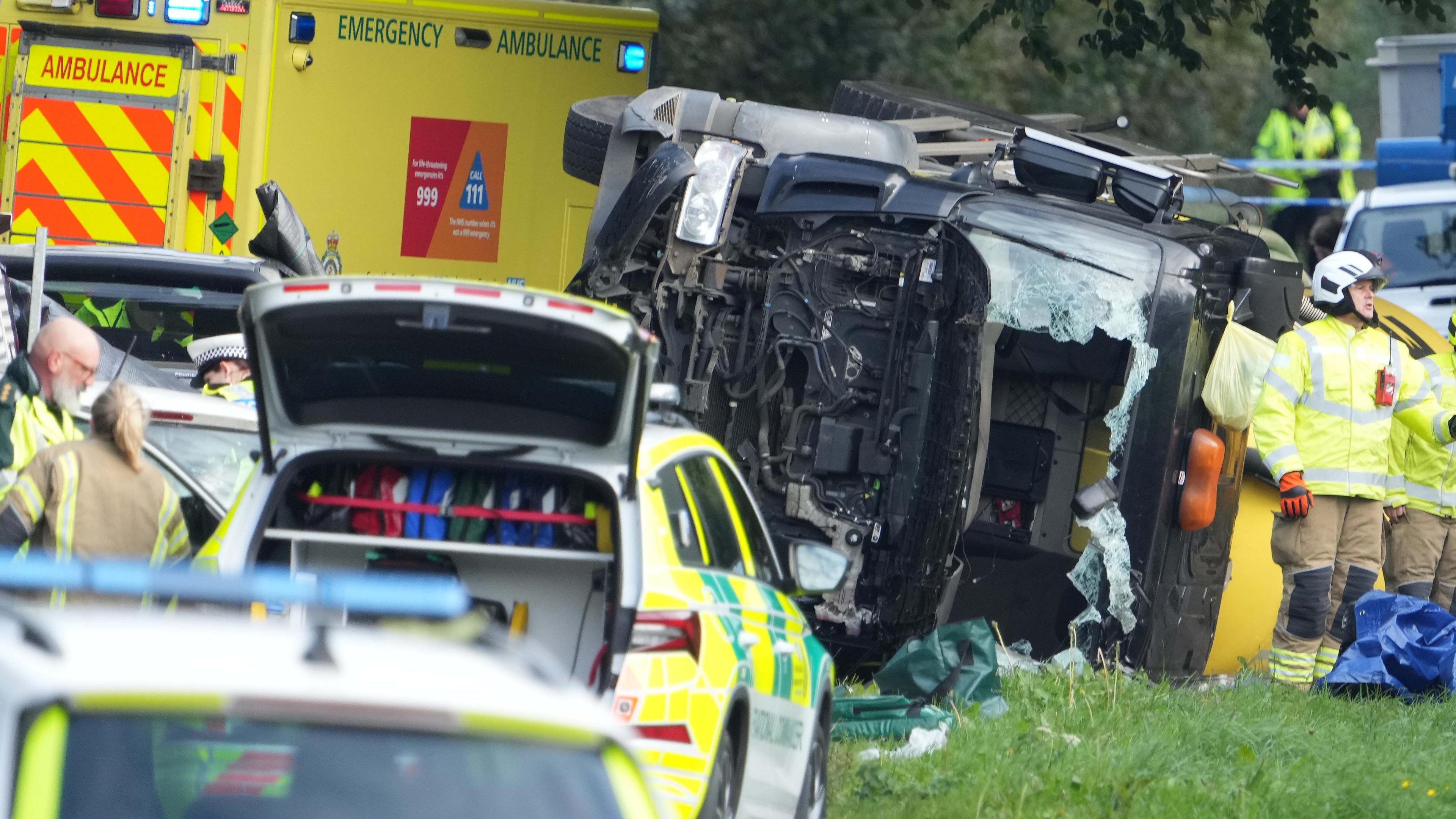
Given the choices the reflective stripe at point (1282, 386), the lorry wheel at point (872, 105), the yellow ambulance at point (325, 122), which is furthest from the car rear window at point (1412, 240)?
the yellow ambulance at point (325, 122)

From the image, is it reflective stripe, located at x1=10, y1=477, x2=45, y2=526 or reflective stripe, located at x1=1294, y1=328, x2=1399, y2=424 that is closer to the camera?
reflective stripe, located at x1=10, y1=477, x2=45, y2=526

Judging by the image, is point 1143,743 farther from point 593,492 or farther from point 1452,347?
point 1452,347

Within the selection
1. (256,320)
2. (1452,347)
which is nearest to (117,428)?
(256,320)

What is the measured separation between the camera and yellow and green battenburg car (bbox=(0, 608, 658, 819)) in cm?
230

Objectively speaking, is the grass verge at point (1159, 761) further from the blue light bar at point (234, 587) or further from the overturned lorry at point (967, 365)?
the blue light bar at point (234, 587)

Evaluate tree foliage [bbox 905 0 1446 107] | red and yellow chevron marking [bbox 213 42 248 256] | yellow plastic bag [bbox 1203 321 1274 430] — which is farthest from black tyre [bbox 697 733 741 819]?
tree foliage [bbox 905 0 1446 107]

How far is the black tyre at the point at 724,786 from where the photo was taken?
14.3 feet

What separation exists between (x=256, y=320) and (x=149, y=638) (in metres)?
Result: 2.18

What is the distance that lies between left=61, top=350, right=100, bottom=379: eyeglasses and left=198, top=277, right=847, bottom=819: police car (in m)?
1.38

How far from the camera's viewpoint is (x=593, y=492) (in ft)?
16.2

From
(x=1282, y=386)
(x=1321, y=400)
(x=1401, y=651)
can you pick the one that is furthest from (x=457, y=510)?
(x=1321, y=400)

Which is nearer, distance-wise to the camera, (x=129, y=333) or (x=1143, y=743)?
(x=1143, y=743)

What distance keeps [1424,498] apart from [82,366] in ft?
20.0

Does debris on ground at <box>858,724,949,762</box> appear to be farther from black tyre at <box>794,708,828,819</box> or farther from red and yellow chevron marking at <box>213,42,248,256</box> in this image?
red and yellow chevron marking at <box>213,42,248,256</box>
